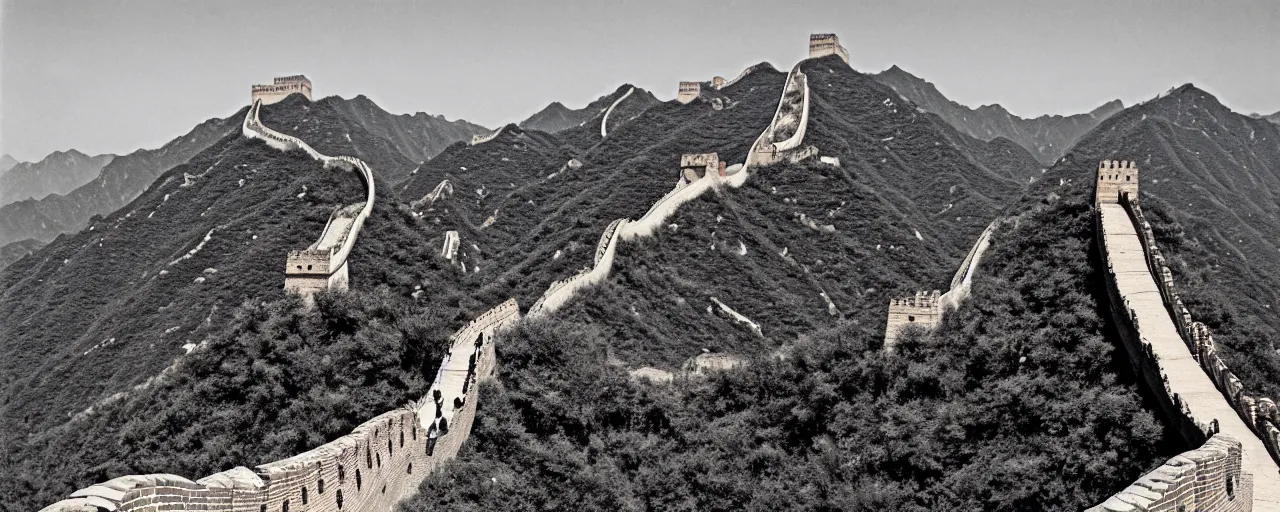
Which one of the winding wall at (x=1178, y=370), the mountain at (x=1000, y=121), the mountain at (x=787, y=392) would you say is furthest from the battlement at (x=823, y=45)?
the winding wall at (x=1178, y=370)

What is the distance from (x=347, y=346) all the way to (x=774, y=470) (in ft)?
39.0

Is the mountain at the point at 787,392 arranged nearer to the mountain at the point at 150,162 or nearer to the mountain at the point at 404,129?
the mountain at the point at 404,129

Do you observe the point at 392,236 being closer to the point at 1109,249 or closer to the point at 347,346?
the point at 347,346

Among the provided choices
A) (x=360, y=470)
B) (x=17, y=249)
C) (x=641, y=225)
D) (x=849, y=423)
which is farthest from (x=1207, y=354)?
(x=17, y=249)

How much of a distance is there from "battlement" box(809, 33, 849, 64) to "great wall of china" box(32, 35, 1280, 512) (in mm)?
44848

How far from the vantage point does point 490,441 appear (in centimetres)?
2508

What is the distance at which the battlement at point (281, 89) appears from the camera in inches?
3187

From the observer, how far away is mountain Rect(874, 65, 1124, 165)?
105 m

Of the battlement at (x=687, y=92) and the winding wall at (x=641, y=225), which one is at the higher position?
the battlement at (x=687, y=92)

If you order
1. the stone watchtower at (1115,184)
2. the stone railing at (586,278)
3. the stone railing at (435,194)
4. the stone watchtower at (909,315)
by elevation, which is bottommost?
the stone watchtower at (909,315)

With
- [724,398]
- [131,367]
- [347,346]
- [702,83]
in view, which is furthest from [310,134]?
[724,398]

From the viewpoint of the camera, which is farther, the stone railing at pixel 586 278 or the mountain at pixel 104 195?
the mountain at pixel 104 195

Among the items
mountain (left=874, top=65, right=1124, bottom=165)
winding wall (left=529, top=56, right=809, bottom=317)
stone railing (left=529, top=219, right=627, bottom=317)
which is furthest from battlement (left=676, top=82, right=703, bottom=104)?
stone railing (left=529, top=219, right=627, bottom=317)

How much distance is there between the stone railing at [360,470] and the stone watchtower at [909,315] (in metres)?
9.87
